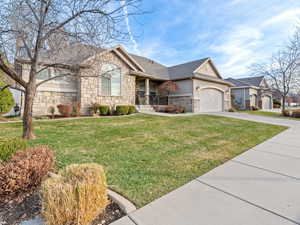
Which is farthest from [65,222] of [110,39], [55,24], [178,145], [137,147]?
[55,24]

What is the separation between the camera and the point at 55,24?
4820mm

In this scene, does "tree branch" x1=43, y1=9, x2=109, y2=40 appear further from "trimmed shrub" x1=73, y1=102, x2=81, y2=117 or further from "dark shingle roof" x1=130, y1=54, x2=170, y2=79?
"dark shingle roof" x1=130, y1=54, x2=170, y2=79

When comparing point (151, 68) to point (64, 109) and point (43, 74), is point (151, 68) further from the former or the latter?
point (64, 109)

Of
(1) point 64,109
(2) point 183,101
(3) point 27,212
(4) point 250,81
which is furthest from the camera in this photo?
(4) point 250,81

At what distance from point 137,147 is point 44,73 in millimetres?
11059

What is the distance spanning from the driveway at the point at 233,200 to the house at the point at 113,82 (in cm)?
479

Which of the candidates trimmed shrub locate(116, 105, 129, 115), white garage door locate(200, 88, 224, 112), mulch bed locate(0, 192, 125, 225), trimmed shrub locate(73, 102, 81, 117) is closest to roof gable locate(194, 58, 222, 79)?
white garage door locate(200, 88, 224, 112)

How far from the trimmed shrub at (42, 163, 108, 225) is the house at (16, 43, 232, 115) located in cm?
448

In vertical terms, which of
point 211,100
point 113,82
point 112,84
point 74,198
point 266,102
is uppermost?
point 113,82

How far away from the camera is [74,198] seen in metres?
1.89

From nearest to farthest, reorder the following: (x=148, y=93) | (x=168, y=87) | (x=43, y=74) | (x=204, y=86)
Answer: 1. (x=43, y=74)
2. (x=148, y=93)
3. (x=168, y=87)
4. (x=204, y=86)

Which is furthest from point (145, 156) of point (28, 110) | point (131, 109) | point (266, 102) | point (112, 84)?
point (266, 102)

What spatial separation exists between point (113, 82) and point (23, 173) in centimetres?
Result: 1293

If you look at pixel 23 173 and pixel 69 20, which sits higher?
pixel 69 20
